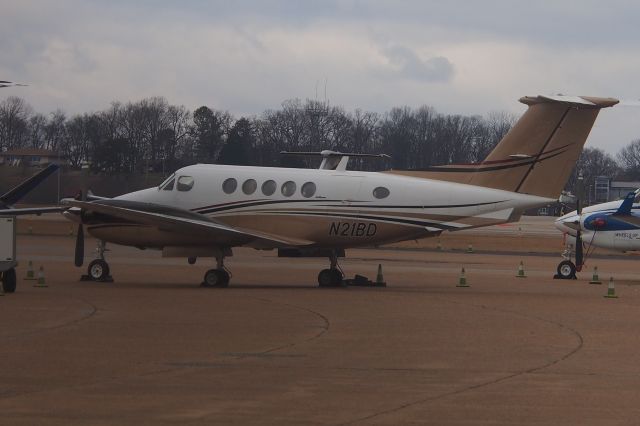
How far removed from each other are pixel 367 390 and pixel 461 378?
1.53 metres

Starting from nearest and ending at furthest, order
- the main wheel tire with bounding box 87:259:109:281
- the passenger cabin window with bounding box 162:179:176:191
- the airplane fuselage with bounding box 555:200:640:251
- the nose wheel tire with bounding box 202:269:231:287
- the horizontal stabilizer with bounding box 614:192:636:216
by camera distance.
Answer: the nose wheel tire with bounding box 202:269:231:287 < the passenger cabin window with bounding box 162:179:176:191 < the main wheel tire with bounding box 87:259:109:281 < the horizontal stabilizer with bounding box 614:192:636:216 < the airplane fuselage with bounding box 555:200:640:251

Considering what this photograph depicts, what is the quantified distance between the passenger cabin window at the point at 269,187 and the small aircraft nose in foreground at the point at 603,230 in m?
11.2

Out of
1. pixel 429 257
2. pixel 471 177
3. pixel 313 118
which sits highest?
pixel 313 118

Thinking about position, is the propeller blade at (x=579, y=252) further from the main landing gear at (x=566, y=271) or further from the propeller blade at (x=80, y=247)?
the propeller blade at (x=80, y=247)

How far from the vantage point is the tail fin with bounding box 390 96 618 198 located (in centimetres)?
2694

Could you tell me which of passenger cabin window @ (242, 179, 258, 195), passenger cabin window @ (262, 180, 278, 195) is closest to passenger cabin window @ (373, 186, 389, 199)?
passenger cabin window @ (262, 180, 278, 195)

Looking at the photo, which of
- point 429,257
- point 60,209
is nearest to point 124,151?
point 429,257

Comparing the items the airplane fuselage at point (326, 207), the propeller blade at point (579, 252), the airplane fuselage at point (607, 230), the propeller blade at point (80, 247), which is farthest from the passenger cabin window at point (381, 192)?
the airplane fuselage at point (607, 230)

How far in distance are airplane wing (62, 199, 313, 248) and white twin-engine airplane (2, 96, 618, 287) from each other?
27 millimetres

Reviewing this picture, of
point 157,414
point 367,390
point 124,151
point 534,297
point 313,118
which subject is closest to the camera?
point 157,414

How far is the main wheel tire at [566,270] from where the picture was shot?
34.2 metres

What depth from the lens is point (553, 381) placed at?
41.3 ft

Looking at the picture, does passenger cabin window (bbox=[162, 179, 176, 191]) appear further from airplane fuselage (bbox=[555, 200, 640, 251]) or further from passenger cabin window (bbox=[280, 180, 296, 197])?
airplane fuselage (bbox=[555, 200, 640, 251])

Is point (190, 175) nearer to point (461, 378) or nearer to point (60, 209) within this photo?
point (60, 209)
